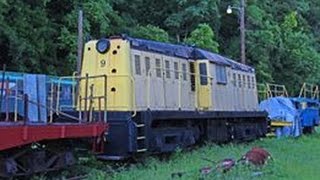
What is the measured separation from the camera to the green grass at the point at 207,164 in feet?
38.3

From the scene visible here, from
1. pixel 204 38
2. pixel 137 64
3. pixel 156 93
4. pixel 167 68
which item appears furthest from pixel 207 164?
pixel 204 38

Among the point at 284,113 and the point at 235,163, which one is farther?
the point at 284,113

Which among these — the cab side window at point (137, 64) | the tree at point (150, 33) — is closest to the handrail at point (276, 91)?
the tree at point (150, 33)

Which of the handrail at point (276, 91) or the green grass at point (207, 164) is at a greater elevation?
the handrail at point (276, 91)

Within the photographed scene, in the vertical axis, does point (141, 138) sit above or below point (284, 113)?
below

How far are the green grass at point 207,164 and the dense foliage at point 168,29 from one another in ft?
38.8

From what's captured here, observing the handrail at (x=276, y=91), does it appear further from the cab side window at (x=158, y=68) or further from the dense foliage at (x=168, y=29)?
the cab side window at (x=158, y=68)

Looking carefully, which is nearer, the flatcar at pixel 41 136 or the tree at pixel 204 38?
the flatcar at pixel 41 136

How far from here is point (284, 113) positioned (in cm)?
2625

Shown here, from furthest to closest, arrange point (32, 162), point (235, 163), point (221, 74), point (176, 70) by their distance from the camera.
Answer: point (221, 74) < point (176, 70) < point (235, 163) < point (32, 162)

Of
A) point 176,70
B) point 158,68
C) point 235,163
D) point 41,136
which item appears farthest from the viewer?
point 176,70

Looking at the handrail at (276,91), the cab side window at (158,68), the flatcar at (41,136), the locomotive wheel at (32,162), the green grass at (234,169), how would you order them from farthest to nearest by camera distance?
1. the handrail at (276,91)
2. the cab side window at (158,68)
3. the green grass at (234,169)
4. the locomotive wheel at (32,162)
5. the flatcar at (41,136)

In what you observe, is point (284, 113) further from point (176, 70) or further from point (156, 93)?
point (156, 93)

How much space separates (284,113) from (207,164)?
42.3 feet
